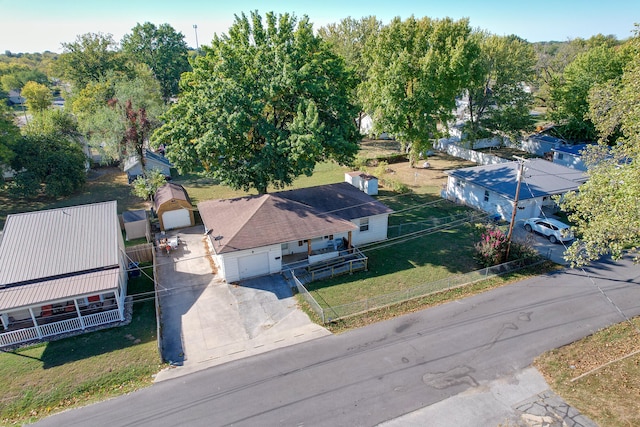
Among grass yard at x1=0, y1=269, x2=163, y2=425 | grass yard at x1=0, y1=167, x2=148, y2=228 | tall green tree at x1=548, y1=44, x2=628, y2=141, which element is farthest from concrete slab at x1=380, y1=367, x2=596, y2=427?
tall green tree at x1=548, y1=44, x2=628, y2=141

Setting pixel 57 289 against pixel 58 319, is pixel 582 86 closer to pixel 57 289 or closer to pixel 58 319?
pixel 57 289

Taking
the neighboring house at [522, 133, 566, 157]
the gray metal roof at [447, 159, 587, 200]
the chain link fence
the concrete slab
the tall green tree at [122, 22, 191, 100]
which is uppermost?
the tall green tree at [122, 22, 191, 100]

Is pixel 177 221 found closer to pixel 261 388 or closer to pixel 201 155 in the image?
pixel 201 155

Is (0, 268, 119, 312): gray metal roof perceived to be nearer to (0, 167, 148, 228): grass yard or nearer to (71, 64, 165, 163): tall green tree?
(0, 167, 148, 228): grass yard

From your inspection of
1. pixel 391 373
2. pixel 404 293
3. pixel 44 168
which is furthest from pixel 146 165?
pixel 391 373

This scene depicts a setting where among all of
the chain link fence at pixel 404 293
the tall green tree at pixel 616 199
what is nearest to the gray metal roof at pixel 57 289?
the chain link fence at pixel 404 293
